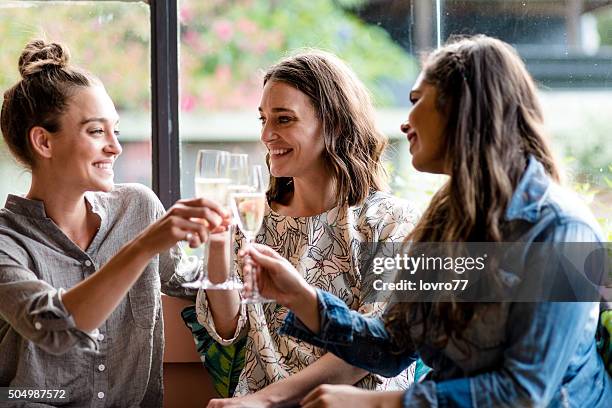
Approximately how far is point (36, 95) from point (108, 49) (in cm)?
71

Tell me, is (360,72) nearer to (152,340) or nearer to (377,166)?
(377,166)

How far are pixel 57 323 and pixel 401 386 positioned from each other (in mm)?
735

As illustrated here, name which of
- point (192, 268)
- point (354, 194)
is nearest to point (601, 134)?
point (354, 194)

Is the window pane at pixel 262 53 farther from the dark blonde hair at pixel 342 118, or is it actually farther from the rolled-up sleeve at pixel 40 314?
the rolled-up sleeve at pixel 40 314

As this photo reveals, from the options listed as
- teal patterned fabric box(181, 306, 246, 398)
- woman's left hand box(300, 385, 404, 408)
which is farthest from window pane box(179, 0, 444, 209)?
woman's left hand box(300, 385, 404, 408)

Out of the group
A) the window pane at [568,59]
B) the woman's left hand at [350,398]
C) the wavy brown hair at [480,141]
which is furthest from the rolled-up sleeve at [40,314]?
the window pane at [568,59]

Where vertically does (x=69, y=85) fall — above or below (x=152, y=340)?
above

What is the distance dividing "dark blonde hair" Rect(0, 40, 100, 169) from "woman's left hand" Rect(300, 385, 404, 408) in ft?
2.78

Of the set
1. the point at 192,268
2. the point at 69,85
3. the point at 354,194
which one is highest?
the point at 69,85

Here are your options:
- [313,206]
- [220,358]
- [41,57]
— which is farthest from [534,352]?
[41,57]

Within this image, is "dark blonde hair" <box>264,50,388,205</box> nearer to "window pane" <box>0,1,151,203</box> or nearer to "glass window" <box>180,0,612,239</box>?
"glass window" <box>180,0,612,239</box>

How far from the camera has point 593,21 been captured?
2.39 metres

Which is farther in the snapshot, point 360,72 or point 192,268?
point 360,72

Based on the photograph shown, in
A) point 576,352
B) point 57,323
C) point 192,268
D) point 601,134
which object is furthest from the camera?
point 601,134
